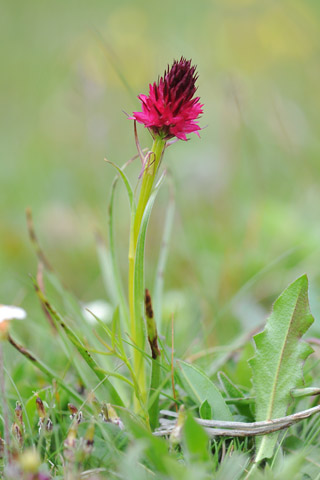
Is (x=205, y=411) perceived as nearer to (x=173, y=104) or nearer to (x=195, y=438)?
(x=195, y=438)

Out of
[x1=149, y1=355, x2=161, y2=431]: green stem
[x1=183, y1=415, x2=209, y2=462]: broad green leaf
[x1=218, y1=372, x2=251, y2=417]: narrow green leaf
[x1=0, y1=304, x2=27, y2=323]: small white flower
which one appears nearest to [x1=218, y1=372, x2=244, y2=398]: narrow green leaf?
[x1=218, y1=372, x2=251, y2=417]: narrow green leaf

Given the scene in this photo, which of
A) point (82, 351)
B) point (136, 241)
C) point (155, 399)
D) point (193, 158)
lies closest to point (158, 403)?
point (155, 399)

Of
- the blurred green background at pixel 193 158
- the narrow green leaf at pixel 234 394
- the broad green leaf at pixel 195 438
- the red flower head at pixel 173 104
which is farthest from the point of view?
the blurred green background at pixel 193 158

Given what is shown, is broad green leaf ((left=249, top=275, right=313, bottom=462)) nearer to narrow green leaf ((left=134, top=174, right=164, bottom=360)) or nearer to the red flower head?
narrow green leaf ((left=134, top=174, right=164, bottom=360))

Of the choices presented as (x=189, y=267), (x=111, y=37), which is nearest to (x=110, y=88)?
(x=111, y=37)

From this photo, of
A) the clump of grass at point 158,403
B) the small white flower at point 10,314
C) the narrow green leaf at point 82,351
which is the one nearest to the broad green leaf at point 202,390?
the clump of grass at point 158,403

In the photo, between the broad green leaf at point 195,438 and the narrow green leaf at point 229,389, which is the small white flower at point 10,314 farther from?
the narrow green leaf at point 229,389
